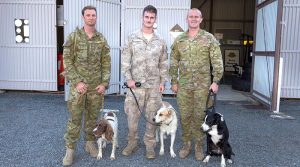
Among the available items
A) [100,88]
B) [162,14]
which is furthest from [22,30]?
[100,88]

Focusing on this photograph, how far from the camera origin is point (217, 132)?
4207 millimetres

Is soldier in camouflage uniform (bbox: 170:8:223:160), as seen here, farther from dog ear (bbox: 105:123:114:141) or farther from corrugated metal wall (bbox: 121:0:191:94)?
corrugated metal wall (bbox: 121:0:191:94)

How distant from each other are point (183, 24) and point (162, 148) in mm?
5279

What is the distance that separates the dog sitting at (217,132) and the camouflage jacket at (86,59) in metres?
1.47

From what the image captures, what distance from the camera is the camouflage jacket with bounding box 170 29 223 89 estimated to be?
438 cm

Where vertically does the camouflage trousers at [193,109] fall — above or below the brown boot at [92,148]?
above

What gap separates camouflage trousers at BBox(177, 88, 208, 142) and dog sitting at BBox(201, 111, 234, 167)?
22 centimetres

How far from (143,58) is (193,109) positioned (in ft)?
3.40

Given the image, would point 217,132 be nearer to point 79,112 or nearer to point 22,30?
point 79,112

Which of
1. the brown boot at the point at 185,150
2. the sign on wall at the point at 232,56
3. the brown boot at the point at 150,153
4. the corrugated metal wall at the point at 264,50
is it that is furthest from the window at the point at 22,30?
the sign on wall at the point at 232,56

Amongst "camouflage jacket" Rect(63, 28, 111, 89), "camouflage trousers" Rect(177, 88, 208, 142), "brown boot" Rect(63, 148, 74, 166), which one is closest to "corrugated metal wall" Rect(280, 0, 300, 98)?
"camouflage trousers" Rect(177, 88, 208, 142)

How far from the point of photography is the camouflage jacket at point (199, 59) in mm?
4383

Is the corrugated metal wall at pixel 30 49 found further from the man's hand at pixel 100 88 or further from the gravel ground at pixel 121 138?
the man's hand at pixel 100 88

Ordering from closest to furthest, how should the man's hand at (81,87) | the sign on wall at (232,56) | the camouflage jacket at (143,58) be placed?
the man's hand at (81,87) → the camouflage jacket at (143,58) → the sign on wall at (232,56)
